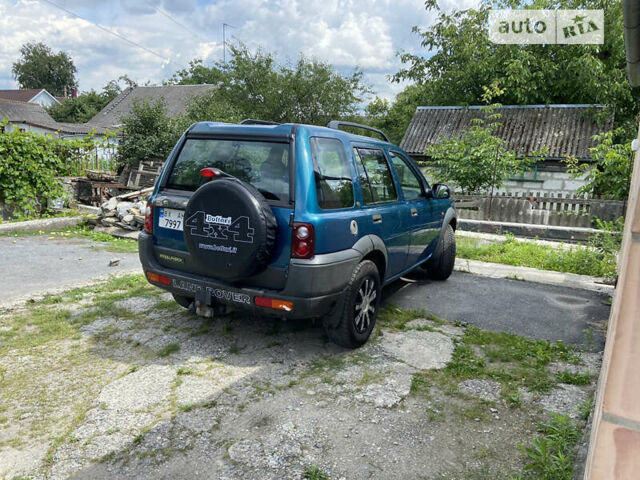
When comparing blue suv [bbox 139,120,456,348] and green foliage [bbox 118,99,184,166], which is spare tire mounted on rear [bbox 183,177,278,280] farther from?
green foliage [bbox 118,99,184,166]

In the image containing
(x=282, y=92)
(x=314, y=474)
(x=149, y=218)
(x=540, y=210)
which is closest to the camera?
(x=314, y=474)

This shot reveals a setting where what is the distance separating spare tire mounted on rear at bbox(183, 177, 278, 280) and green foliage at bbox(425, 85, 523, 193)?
976cm

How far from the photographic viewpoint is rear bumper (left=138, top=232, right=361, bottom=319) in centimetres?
376

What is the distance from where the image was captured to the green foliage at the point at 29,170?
384 inches

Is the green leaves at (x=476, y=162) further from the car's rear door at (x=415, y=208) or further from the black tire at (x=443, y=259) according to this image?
the car's rear door at (x=415, y=208)

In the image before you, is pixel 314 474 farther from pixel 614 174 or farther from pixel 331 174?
pixel 614 174

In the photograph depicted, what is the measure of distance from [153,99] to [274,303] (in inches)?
1738

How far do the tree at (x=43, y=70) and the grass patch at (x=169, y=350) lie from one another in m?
91.5

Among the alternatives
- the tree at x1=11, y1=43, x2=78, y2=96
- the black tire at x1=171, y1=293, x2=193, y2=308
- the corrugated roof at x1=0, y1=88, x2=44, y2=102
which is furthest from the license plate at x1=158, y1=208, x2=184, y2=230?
the tree at x1=11, y1=43, x2=78, y2=96

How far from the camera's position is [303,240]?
12.3 feet

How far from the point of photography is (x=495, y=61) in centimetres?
2148

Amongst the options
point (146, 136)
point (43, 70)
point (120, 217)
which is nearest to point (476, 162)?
point (120, 217)

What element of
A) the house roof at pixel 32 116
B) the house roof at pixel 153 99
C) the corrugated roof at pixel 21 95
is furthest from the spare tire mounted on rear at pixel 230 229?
the corrugated roof at pixel 21 95

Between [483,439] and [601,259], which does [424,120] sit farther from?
[483,439]
